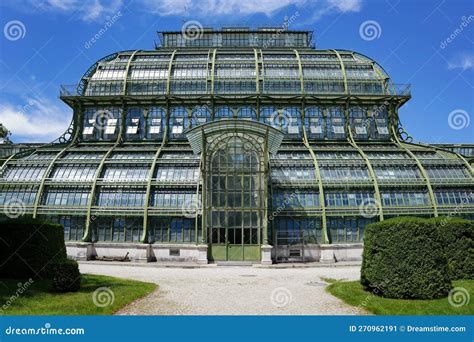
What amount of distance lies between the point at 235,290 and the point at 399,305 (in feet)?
31.8

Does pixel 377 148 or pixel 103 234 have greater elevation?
pixel 377 148

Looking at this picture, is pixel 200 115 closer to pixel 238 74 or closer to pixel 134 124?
pixel 238 74

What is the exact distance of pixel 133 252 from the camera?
44312 millimetres

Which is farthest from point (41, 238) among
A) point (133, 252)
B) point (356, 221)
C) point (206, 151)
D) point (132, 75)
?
point (132, 75)

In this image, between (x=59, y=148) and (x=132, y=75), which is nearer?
(x=59, y=148)

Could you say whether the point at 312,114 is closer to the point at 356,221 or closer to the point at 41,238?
the point at 356,221

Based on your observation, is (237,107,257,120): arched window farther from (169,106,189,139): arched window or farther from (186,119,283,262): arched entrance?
(186,119,283,262): arched entrance

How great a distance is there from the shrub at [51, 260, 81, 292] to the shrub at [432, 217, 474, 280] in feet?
73.0

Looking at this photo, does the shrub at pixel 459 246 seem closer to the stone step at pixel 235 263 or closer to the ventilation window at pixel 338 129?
the stone step at pixel 235 263

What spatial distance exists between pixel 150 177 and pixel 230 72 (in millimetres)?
20061

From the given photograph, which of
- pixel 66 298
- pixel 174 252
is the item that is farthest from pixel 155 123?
pixel 66 298

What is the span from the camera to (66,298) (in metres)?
21.8

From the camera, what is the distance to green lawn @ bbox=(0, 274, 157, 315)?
19.1 metres

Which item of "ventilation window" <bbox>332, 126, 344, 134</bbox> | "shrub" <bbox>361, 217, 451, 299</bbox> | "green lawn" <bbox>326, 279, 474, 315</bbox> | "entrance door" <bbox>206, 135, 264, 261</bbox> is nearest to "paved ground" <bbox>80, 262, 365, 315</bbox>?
"green lawn" <bbox>326, 279, 474, 315</bbox>
